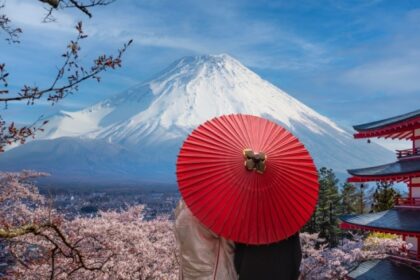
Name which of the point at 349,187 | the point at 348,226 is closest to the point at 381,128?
the point at 348,226

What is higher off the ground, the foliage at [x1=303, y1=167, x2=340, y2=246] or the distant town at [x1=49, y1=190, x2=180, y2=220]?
the foliage at [x1=303, y1=167, x2=340, y2=246]

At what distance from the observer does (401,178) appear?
12.0 metres

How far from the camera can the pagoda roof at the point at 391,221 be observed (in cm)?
1104

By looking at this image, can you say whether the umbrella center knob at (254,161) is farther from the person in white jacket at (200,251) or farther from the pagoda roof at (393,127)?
the pagoda roof at (393,127)

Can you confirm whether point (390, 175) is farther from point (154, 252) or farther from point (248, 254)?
point (248, 254)

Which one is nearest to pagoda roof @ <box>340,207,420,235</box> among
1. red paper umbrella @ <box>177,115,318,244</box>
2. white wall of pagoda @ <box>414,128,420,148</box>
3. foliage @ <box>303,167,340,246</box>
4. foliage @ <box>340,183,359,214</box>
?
white wall of pagoda @ <box>414,128,420,148</box>

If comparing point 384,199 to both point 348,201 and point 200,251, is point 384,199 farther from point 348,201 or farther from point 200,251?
point 200,251

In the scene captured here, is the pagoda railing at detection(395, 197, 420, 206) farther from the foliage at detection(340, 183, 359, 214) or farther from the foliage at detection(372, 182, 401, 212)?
the foliage at detection(340, 183, 359, 214)

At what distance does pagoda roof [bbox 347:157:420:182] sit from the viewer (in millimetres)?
11508

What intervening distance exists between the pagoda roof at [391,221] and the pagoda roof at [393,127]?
6.09 feet

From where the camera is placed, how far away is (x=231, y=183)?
2727mm

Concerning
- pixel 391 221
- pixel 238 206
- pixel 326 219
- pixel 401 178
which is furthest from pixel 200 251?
pixel 326 219

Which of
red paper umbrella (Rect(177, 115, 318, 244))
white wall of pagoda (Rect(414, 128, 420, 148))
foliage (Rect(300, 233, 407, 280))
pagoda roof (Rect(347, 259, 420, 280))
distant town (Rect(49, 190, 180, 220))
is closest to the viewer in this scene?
red paper umbrella (Rect(177, 115, 318, 244))

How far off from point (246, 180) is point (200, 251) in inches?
18.1
